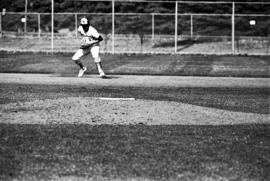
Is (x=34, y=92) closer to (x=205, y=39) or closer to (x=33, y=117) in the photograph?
(x=33, y=117)

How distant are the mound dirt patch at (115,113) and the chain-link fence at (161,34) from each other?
69.1ft

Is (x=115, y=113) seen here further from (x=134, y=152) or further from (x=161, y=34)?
(x=161, y=34)

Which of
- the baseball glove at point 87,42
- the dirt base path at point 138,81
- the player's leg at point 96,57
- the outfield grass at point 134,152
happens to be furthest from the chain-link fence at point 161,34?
the outfield grass at point 134,152

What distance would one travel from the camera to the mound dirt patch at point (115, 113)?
30.6 ft

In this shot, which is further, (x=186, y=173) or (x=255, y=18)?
(x=255, y=18)

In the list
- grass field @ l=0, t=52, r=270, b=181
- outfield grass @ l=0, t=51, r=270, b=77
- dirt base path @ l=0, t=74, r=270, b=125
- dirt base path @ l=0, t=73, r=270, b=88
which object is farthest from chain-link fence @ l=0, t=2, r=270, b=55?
dirt base path @ l=0, t=74, r=270, b=125

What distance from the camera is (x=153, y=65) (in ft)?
76.4

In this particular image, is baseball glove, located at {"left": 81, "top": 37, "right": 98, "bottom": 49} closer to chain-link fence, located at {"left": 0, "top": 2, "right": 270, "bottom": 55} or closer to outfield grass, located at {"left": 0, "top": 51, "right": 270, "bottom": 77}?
outfield grass, located at {"left": 0, "top": 51, "right": 270, "bottom": 77}

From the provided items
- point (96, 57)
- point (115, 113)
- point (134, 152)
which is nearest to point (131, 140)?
point (134, 152)

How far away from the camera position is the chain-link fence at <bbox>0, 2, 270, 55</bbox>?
34.2m

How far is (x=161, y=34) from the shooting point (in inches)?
1518

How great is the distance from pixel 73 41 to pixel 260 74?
790 inches

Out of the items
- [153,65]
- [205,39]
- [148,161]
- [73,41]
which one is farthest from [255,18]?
[148,161]

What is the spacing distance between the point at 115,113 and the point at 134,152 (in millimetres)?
3208
